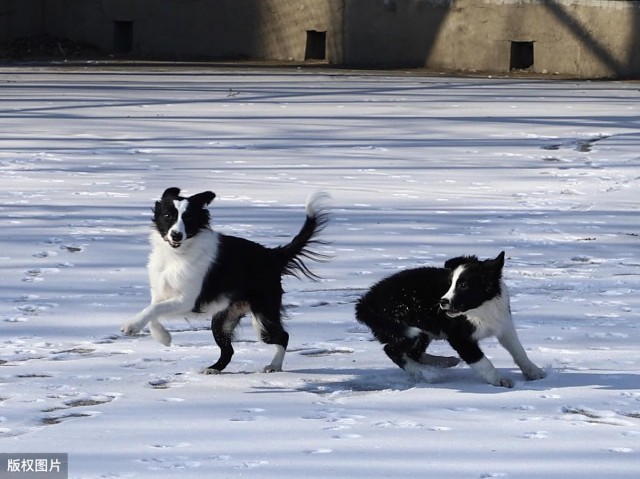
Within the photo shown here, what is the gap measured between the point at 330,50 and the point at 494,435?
19.5 meters

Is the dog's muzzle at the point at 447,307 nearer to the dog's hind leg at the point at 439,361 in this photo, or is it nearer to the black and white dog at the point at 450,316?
the black and white dog at the point at 450,316

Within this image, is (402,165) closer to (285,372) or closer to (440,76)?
(285,372)

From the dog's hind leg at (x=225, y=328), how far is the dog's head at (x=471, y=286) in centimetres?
90

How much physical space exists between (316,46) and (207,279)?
19.1 m

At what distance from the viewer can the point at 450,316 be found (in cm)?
548

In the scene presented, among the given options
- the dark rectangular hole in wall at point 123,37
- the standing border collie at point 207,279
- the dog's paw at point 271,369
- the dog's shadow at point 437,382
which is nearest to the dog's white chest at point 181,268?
the standing border collie at point 207,279

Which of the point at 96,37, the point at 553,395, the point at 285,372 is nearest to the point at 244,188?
the point at 285,372

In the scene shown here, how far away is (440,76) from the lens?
20.4m

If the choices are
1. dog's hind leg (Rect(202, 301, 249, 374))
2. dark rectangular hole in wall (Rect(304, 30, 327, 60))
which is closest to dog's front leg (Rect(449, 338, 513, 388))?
dog's hind leg (Rect(202, 301, 249, 374))

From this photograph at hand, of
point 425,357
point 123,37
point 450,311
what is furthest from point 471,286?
point 123,37

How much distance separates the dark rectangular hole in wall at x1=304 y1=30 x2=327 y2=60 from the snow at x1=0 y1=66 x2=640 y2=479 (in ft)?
25.9

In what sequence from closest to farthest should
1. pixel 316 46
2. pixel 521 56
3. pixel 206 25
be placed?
pixel 521 56
pixel 316 46
pixel 206 25

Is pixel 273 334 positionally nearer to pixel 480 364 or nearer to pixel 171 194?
pixel 171 194

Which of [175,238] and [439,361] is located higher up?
[175,238]
